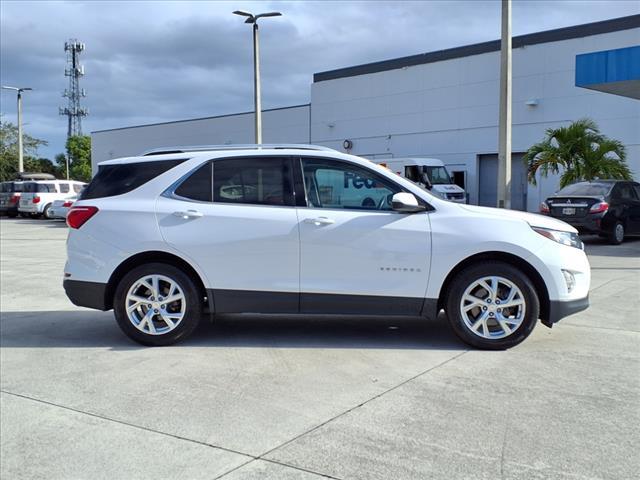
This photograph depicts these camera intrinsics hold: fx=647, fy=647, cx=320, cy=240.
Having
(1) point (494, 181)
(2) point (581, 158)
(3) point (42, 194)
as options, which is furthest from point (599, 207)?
(3) point (42, 194)

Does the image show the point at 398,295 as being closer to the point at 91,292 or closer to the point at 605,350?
the point at 605,350

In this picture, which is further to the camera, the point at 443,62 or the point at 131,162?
the point at 443,62

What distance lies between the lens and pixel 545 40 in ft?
92.0

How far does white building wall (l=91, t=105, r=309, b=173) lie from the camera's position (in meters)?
39.6

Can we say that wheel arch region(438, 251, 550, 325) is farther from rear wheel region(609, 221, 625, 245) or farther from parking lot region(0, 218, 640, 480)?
rear wheel region(609, 221, 625, 245)

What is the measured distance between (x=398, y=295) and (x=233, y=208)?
1694 millimetres

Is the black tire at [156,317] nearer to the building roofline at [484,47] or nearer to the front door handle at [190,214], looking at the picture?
the front door handle at [190,214]

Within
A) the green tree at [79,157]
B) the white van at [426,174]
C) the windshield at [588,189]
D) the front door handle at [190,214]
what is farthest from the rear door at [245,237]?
the green tree at [79,157]

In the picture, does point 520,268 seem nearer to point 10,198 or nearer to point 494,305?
point 494,305

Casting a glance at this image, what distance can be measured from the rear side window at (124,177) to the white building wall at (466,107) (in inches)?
914

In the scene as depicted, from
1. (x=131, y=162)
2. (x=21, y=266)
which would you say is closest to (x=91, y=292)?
(x=131, y=162)

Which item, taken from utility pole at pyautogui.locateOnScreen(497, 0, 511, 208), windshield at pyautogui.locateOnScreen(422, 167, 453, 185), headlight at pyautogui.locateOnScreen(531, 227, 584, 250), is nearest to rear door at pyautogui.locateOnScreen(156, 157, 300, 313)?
headlight at pyautogui.locateOnScreen(531, 227, 584, 250)

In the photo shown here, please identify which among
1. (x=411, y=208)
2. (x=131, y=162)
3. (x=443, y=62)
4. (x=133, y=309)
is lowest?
(x=133, y=309)

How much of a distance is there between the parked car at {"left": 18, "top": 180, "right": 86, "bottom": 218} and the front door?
27.2 meters
